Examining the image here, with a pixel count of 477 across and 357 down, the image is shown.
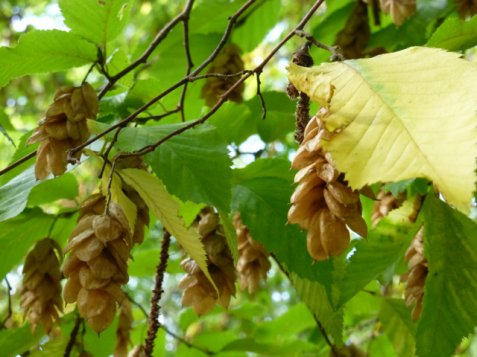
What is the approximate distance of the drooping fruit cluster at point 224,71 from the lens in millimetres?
2234

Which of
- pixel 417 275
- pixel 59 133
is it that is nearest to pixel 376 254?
pixel 417 275

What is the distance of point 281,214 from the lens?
1587mm

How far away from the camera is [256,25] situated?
8.70 feet

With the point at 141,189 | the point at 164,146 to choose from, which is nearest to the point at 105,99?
the point at 164,146

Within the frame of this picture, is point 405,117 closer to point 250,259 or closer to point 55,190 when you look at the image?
point 250,259

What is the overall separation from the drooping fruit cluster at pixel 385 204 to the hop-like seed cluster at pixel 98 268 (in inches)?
35.2

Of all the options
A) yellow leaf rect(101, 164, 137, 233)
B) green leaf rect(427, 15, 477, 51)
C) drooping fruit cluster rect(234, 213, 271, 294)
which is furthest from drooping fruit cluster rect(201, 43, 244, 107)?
green leaf rect(427, 15, 477, 51)

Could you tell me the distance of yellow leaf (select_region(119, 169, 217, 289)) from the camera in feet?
4.01

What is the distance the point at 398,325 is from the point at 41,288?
3.41 ft

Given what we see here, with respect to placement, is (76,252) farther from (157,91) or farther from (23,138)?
(157,91)

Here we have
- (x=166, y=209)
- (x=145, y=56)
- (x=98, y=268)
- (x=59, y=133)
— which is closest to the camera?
(x=98, y=268)

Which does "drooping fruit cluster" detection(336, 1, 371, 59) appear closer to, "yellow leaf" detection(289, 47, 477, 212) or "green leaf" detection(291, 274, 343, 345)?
"green leaf" detection(291, 274, 343, 345)

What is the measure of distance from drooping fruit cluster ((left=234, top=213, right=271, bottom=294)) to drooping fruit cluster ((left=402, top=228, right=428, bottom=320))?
483 mm

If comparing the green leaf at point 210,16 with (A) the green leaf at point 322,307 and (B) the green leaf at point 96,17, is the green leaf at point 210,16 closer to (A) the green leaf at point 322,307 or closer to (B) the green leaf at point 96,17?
(B) the green leaf at point 96,17
